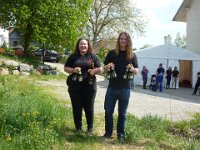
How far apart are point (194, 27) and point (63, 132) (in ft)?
79.4

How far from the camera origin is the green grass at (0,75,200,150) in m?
5.78

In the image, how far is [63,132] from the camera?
7.06 metres

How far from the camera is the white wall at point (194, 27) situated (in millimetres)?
28688

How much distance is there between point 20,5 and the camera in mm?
23734

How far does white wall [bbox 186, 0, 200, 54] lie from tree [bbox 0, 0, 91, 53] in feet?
28.9

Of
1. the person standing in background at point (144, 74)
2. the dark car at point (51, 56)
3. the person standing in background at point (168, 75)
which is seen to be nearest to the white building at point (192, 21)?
the person standing in background at point (168, 75)

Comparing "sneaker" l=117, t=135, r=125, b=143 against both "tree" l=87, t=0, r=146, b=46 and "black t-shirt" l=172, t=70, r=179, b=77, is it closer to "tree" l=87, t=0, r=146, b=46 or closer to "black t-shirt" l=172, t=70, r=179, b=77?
"black t-shirt" l=172, t=70, r=179, b=77

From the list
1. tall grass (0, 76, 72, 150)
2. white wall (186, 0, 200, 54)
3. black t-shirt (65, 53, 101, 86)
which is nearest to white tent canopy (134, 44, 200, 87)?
white wall (186, 0, 200, 54)

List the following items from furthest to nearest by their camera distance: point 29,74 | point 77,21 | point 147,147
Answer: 1. point 77,21
2. point 29,74
3. point 147,147

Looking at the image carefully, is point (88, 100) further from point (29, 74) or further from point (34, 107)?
point (29, 74)

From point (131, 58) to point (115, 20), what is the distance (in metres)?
41.6

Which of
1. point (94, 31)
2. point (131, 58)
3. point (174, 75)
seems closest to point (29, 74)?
point (174, 75)

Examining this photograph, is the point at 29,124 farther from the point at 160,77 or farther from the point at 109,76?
the point at 160,77

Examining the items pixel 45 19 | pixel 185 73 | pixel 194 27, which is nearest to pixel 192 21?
pixel 194 27
